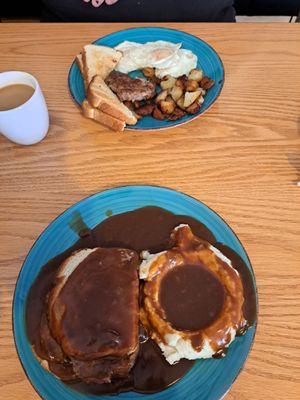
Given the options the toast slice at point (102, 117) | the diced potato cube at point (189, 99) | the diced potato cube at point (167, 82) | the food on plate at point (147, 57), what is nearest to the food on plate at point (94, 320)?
the toast slice at point (102, 117)

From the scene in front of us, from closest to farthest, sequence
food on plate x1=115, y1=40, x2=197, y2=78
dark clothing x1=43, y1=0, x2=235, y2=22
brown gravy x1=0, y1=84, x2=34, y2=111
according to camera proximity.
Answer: brown gravy x1=0, y1=84, x2=34, y2=111
food on plate x1=115, y1=40, x2=197, y2=78
dark clothing x1=43, y1=0, x2=235, y2=22

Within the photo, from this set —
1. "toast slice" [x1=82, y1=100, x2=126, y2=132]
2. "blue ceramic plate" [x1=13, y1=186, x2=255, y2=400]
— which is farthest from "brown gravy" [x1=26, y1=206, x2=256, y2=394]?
"toast slice" [x1=82, y1=100, x2=126, y2=132]

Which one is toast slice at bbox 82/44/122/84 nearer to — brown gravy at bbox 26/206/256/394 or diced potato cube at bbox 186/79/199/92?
A: diced potato cube at bbox 186/79/199/92

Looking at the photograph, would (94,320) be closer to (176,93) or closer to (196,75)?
(176,93)

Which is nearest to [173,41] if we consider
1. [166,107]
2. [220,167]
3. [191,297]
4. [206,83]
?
[206,83]

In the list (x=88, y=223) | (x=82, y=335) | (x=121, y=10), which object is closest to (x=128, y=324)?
(x=82, y=335)

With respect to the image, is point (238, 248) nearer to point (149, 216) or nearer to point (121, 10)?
point (149, 216)
